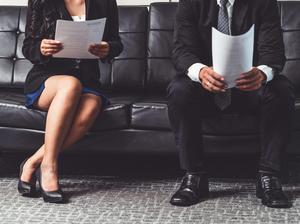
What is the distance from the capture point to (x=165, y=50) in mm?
3055

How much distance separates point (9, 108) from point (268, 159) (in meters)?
1.11

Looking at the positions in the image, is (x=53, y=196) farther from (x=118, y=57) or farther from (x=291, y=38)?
(x=291, y=38)

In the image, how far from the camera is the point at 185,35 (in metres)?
2.48

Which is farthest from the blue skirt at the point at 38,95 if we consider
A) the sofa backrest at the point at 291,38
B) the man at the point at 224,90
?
the sofa backrest at the point at 291,38

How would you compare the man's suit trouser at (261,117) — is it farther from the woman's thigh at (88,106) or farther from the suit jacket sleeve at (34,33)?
the suit jacket sleeve at (34,33)

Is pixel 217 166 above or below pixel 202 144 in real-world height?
below

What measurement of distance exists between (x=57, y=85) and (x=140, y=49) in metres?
0.75

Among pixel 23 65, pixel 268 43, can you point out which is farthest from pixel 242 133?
pixel 23 65

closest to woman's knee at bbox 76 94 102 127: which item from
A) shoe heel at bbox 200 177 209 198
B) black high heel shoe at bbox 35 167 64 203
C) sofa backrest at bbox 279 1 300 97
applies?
black high heel shoe at bbox 35 167 64 203

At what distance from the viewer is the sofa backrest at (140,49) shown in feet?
9.91

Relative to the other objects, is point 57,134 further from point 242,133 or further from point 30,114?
point 242,133

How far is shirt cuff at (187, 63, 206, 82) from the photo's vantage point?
2.33 metres

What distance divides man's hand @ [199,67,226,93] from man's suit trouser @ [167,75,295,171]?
95mm

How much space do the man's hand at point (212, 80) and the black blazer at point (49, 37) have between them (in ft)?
1.55
